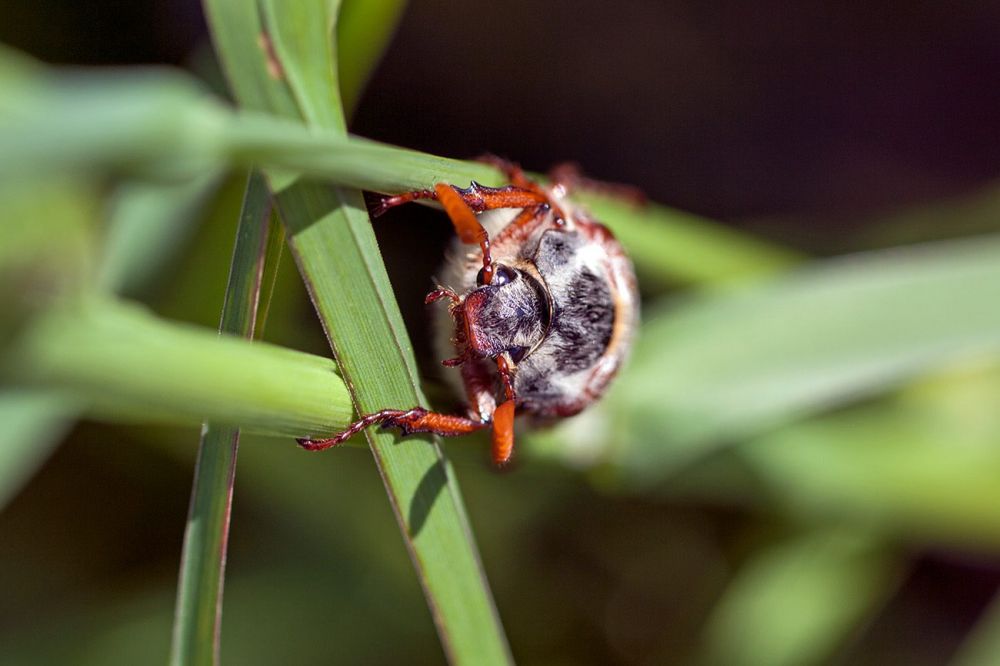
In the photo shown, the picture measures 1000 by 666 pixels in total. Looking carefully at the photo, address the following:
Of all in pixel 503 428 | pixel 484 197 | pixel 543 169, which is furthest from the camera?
pixel 543 169

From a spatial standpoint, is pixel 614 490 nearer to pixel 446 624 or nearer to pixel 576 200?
pixel 576 200

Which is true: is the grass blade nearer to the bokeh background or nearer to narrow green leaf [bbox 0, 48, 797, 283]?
narrow green leaf [bbox 0, 48, 797, 283]

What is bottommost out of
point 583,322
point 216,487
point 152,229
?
point 216,487

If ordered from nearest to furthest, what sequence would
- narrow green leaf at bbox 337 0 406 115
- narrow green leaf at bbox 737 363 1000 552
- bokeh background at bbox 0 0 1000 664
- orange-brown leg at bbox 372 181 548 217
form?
orange-brown leg at bbox 372 181 548 217, narrow green leaf at bbox 337 0 406 115, narrow green leaf at bbox 737 363 1000 552, bokeh background at bbox 0 0 1000 664

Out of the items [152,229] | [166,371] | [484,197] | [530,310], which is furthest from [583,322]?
[152,229]

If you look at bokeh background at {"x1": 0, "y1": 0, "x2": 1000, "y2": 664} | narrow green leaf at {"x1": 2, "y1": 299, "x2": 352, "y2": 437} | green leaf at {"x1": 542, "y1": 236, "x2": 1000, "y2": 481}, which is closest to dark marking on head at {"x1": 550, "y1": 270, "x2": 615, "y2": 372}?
green leaf at {"x1": 542, "y1": 236, "x2": 1000, "y2": 481}

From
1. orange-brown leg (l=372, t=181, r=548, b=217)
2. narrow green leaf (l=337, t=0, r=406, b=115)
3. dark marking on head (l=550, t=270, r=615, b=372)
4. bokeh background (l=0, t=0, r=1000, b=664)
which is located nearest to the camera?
orange-brown leg (l=372, t=181, r=548, b=217)

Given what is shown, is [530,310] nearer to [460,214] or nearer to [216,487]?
[460,214]
